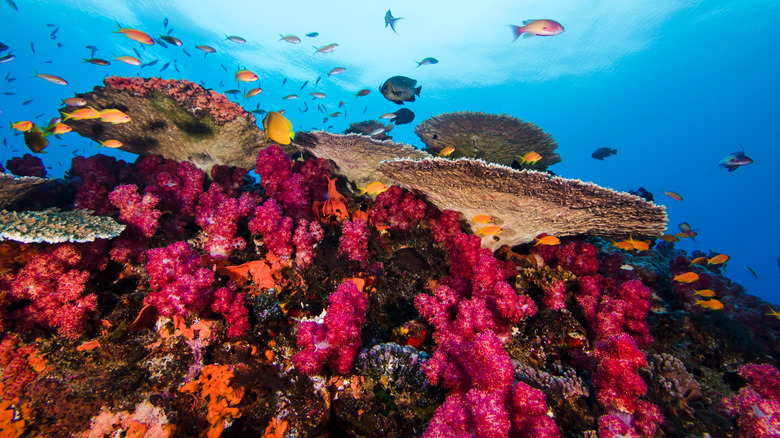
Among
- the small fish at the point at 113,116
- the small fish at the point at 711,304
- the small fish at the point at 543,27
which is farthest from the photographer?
the small fish at the point at 543,27

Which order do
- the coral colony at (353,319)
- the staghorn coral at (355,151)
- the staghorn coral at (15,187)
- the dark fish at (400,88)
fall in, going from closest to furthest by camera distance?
the coral colony at (353,319), the staghorn coral at (15,187), the staghorn coral at (355,151), the dark fish at (400,88)

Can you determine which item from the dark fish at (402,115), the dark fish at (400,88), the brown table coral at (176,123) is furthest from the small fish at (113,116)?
the dark fish at (402,115)

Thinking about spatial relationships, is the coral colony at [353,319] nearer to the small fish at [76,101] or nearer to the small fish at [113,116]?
the small fish at [76,101]

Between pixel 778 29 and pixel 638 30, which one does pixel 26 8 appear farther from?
pixel 778 29

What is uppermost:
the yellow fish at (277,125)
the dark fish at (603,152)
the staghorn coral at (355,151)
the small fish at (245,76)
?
the dark fish at (603,152)

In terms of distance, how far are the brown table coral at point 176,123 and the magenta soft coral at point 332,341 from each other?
177 inches

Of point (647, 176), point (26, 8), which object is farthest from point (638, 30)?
point (26, 8)

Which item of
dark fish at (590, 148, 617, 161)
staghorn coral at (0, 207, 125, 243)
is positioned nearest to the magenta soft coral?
staghorn coral at (0, 207, 125, 243)

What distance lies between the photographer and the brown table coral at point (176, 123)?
4773 millimetres

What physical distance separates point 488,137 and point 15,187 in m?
8.37

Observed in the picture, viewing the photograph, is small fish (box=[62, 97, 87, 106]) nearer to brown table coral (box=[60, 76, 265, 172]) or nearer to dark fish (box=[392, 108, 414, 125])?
brown table coral (box=[60, 76, 265, 172])

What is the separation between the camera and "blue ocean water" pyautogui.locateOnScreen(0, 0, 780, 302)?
44.4 m

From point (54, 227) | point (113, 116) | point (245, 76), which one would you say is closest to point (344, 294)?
point (54, 227)

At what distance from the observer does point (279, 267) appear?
3566mm
